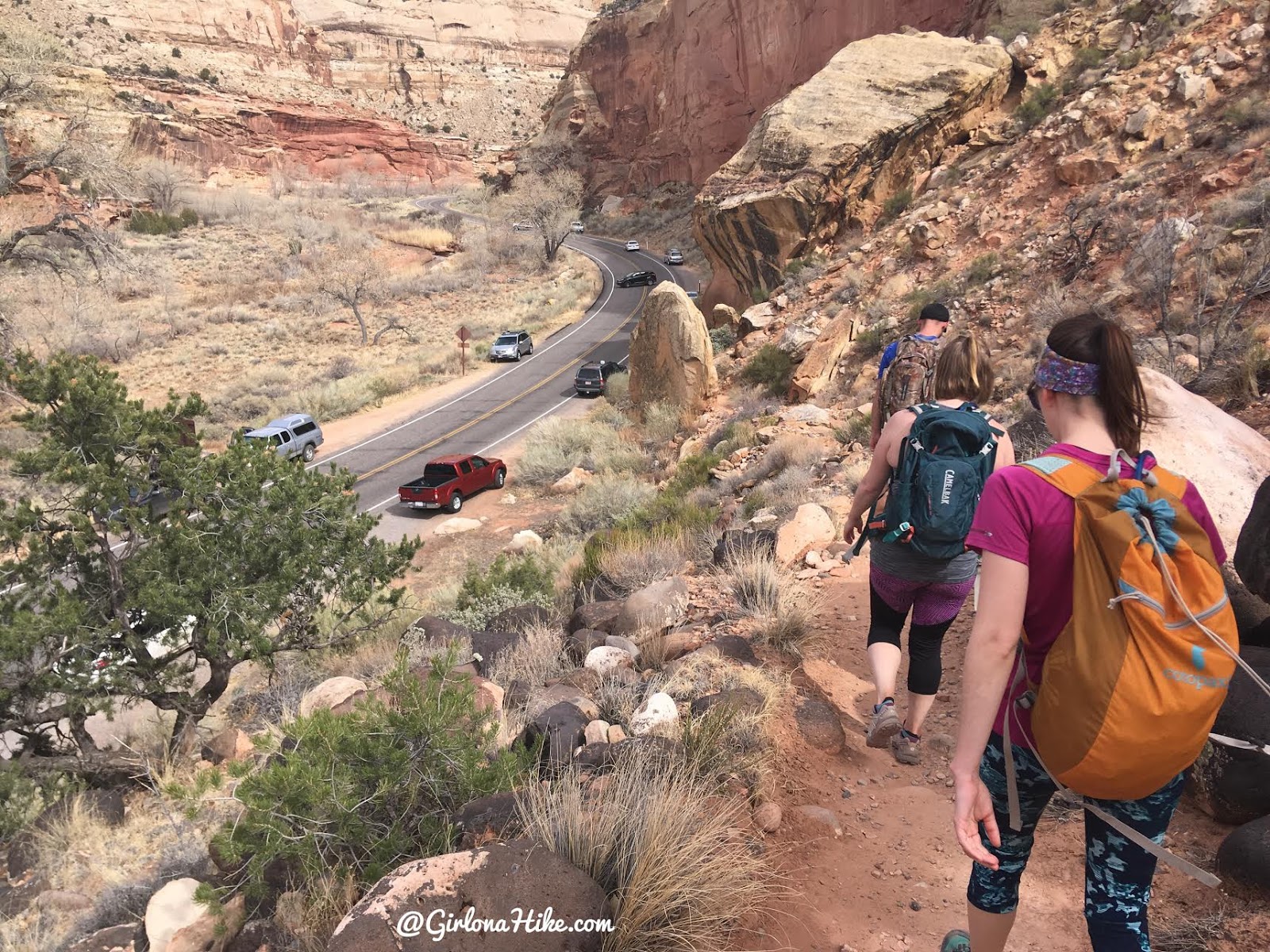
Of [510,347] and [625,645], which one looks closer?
[625,645]

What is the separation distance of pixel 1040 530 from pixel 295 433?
899 inches

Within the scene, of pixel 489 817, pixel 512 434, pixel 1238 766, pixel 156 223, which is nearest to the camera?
pixel 1238 766

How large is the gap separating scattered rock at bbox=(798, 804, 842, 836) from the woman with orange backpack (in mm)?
1393

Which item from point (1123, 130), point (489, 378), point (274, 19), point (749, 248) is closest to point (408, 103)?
point (274, 19)

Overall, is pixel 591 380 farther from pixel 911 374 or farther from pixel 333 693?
pixel 911 374

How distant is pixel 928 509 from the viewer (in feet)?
10.7

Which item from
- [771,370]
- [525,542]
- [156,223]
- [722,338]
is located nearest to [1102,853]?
[525,542]

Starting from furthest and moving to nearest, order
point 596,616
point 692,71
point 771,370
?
point 692,71, point 771,370, point 596,616

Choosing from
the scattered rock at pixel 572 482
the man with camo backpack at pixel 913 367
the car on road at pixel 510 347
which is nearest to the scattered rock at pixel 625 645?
the man with camo backpack at pixel 913 367

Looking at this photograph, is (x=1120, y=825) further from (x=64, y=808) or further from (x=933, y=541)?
(x=64, y=808)

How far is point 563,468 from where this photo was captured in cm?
1977

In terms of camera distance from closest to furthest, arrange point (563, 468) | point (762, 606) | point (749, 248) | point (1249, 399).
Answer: point (762, 606) → point (1249, 399) → point (563, 468) → point (749, 248)

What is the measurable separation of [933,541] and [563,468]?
55.0 feet

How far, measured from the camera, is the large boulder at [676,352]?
19.1 m
